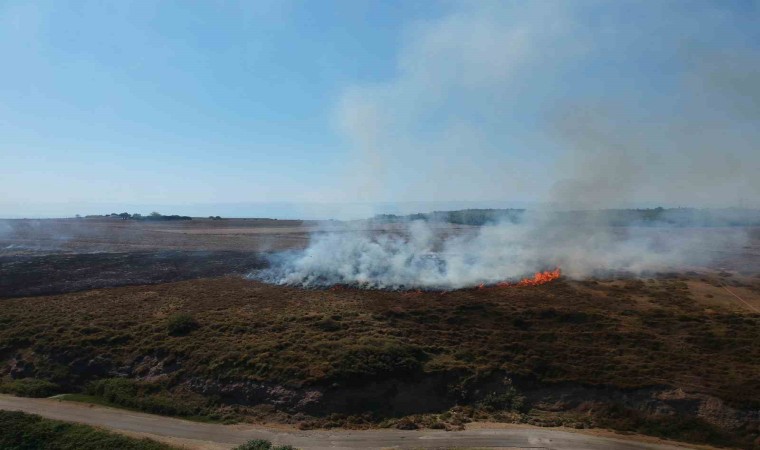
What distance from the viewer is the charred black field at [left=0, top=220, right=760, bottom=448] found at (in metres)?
31.4

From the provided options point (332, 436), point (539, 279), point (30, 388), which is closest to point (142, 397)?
point (30, 388)

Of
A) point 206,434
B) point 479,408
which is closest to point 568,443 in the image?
point 479,408

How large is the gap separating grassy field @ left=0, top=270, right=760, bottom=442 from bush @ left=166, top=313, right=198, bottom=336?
26cm

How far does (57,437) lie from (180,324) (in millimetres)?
15431

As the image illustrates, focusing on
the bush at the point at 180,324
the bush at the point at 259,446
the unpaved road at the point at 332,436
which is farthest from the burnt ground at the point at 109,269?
the bush at the point at 259,446

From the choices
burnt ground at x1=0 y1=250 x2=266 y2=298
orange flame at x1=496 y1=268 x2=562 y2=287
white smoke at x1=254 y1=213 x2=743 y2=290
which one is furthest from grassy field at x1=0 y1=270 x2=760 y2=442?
burnt ground at x1=0 y1=250 x2=266 y2=298

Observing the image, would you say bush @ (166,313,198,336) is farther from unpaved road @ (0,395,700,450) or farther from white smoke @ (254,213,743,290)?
white smoke @ (254,213,743,290)

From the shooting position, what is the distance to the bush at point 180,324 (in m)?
42.1

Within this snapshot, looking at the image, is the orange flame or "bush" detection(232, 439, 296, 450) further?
the orange flame

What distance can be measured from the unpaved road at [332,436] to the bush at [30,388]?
2870 mm

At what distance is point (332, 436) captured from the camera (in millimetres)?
28625

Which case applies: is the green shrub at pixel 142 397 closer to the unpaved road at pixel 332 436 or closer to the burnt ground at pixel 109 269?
the unpaved road at pixel 332 436

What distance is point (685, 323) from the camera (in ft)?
135

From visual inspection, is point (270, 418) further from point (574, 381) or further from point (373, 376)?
point (574, 381)
